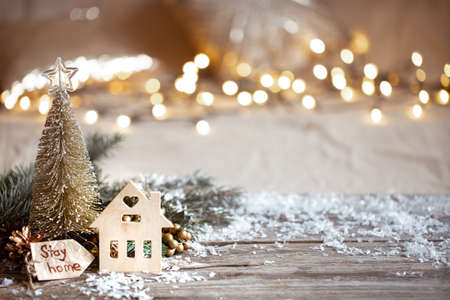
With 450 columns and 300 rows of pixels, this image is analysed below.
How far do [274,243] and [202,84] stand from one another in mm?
1294

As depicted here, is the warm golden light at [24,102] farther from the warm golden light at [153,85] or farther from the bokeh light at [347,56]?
the bokeh light at [347,56]

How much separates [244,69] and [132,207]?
133 centimetres

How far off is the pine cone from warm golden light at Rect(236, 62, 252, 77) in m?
1.36

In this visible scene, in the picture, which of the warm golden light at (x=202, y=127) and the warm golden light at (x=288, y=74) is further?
the warm golden light at (x=288, y=74)

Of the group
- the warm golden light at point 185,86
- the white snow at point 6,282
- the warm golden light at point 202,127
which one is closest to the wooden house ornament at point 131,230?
the white snow at point 6,282

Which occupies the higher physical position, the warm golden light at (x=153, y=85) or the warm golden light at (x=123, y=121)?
the warm golden light at (x=153, y=85)

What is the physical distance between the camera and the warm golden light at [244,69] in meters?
1.85

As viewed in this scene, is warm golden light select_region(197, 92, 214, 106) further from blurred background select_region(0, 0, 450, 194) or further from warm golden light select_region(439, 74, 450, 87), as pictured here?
warm golden light select_region(439, 74, 450, 87)

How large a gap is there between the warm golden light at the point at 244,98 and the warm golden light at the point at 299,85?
182mm

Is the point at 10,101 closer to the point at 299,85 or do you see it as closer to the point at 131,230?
the point at 299,85

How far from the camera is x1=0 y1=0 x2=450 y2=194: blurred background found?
4.83ft

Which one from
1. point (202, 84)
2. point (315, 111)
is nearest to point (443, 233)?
point (315, 111)

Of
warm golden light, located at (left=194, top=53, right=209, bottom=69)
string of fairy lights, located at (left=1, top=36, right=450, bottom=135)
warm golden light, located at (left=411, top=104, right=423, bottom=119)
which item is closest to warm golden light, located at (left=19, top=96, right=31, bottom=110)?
string of fairy lights, located at (left=1, top=36, right=450, bottom=135)

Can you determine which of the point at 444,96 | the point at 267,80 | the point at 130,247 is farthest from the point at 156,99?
the point at 130,247
